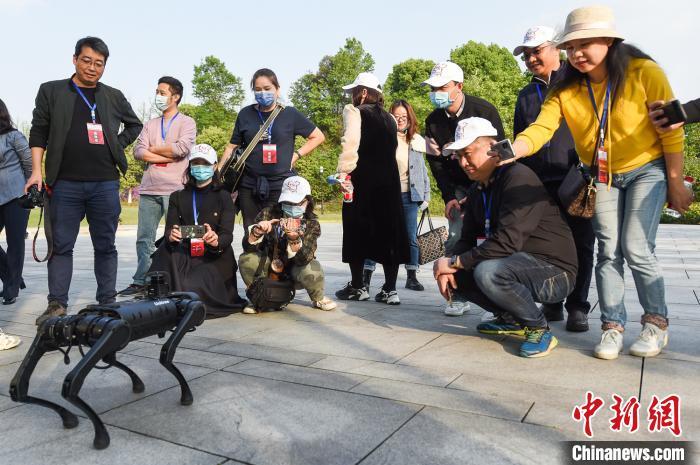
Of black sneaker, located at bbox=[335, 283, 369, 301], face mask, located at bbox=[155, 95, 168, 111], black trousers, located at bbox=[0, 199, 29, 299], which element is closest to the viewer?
black sneaker, located at bbox=[335, 283, 369, 301]

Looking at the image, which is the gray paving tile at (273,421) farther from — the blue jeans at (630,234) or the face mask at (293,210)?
the face mask at (293,210)

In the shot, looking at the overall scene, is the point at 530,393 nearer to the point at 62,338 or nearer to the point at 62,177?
the point at 62,338

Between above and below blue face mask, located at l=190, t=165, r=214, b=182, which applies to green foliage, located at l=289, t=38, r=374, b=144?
above

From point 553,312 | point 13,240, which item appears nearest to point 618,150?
point 553,312

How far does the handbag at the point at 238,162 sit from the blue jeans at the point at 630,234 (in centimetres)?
300

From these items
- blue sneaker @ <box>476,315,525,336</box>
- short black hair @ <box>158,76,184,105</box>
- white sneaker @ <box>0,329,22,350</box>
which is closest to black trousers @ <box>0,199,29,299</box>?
short black hair @ <box>158,76,184,105</box>

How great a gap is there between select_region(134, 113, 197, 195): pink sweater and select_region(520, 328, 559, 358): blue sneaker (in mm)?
4009

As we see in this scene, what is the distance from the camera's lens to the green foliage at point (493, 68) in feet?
128

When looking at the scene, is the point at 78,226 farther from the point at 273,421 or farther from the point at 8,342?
the point at 273,421

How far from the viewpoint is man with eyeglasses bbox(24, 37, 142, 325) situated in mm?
5027

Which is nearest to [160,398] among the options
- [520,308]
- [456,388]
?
[456,388]

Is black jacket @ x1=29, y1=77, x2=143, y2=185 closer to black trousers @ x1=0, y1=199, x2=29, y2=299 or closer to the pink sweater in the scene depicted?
the pink sweater

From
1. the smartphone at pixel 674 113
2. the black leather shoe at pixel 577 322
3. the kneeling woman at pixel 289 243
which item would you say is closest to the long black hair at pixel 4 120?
the kneeling woman at pixel 289 243

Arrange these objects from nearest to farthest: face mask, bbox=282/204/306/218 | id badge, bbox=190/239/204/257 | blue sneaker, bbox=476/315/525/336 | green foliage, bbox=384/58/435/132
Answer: blue sneaker, bbox=476/315/525/336 → id badge, bbox=190/239/204/257 → face mask, bbox=282/204/306/218 → green foliage, bbox=384/58/435/132
